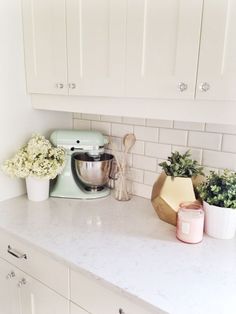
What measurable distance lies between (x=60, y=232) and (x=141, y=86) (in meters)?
0.66

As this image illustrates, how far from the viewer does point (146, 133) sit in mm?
1498

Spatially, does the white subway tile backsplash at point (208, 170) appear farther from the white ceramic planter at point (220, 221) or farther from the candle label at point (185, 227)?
the candle label at point (185, 227)

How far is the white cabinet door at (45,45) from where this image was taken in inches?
50.4

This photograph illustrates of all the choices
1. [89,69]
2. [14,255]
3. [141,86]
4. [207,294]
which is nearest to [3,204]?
[14,255]

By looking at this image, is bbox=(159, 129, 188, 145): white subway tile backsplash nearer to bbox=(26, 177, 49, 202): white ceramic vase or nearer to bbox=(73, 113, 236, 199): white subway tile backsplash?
bbox=(73, 113, 236, 199): white subway tile backsplash

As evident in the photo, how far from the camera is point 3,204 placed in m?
1.47

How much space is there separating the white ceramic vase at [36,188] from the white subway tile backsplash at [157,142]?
1.36ft

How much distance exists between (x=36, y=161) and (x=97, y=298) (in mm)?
721

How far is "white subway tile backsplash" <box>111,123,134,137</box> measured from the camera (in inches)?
61.4

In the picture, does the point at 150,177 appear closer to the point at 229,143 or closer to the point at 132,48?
the point at 229,143

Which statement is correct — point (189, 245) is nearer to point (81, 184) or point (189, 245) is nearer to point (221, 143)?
point (221, 143)

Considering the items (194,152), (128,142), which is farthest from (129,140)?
(194,152)

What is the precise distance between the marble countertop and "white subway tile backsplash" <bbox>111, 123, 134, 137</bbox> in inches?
14.7

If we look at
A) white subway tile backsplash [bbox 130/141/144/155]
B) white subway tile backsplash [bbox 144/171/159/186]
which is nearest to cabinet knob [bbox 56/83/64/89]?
white subway tile backsplash [bbox 130/141/144/155]
